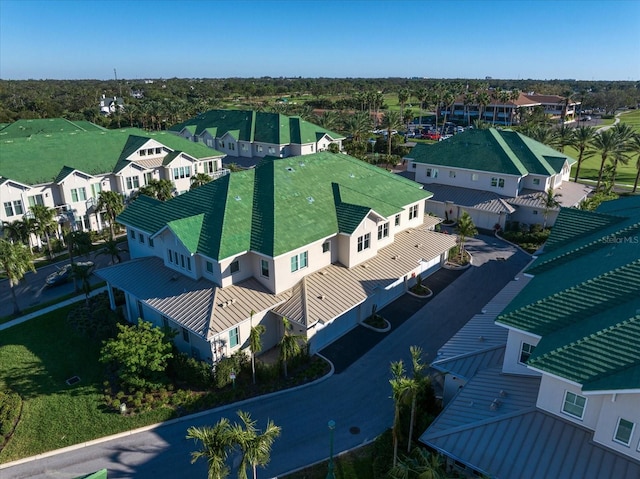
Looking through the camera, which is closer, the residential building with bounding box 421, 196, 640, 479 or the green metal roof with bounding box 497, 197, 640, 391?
the residential building with bounding box 421, 196, 640, 479

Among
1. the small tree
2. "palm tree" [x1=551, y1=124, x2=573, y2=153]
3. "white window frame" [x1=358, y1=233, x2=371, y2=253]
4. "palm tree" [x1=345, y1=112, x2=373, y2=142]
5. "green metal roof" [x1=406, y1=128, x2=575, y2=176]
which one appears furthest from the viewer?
"palm tree" [x1=345, y1=112, x2=373, y2=142]

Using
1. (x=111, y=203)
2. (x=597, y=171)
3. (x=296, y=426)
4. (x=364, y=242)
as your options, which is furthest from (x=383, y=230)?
(x=597, y=171)

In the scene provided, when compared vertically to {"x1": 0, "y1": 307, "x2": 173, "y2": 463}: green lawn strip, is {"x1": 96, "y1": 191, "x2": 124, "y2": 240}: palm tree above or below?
above

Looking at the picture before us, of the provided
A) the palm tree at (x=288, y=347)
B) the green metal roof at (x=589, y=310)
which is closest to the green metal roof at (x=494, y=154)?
the green metal roof at (x=589, y=310)

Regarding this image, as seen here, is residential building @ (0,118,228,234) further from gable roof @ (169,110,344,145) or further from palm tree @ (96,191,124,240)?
gable roof @ (169,110,344,145)

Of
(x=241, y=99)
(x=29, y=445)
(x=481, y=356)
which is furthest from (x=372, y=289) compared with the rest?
(x=241, y=99)

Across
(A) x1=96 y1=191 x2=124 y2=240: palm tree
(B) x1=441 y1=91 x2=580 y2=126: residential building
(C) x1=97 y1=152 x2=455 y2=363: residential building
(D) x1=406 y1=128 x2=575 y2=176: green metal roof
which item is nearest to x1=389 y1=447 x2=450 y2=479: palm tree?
(C) x1=97 y1=152 x2=455 y2=363: residential building

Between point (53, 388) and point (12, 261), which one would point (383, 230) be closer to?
point (53, 388)

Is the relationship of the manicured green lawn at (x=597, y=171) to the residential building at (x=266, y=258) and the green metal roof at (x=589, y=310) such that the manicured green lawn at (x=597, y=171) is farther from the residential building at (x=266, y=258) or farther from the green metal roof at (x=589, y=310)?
the green metal roof at (x=589, y=310)
